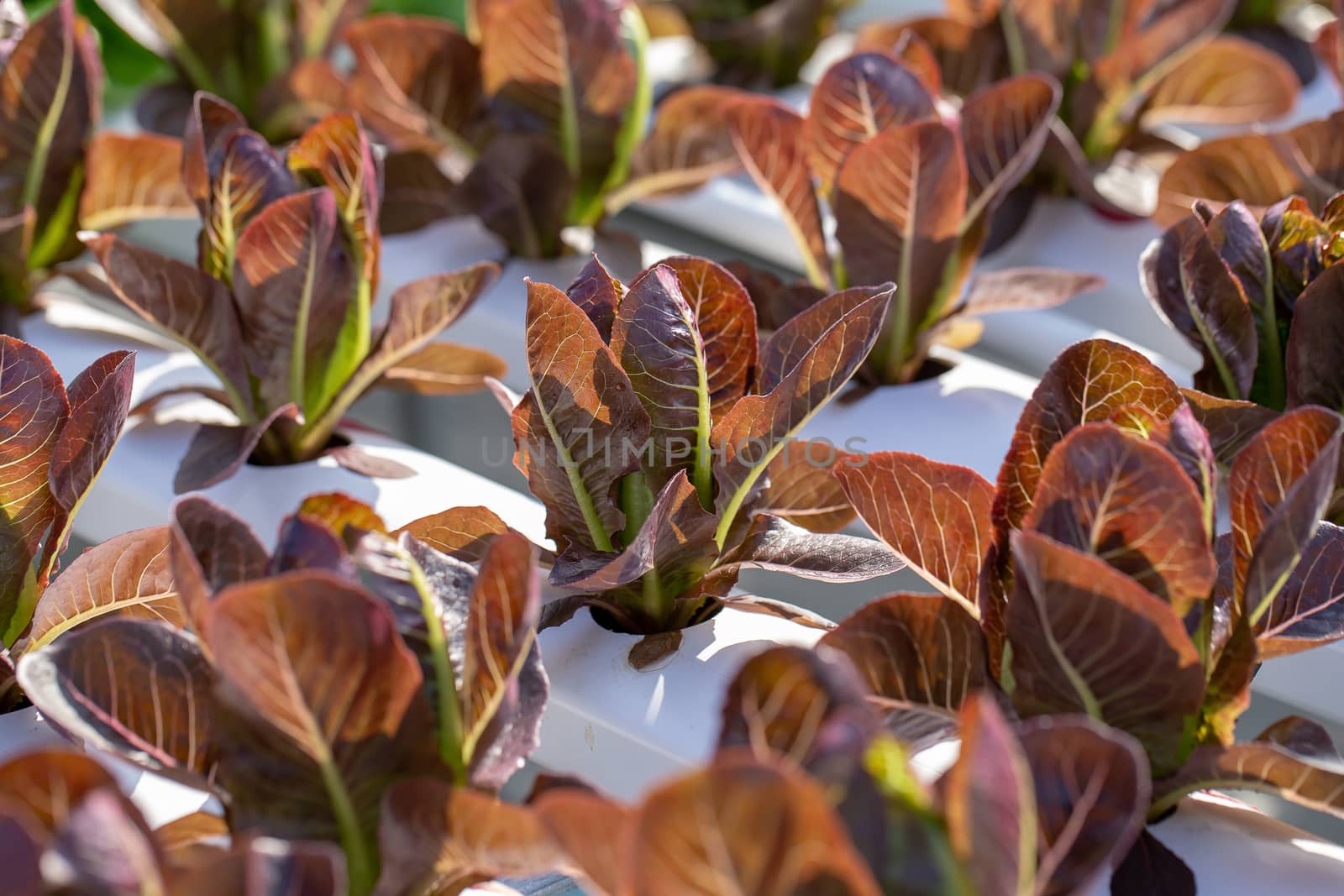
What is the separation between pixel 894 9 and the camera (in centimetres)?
171

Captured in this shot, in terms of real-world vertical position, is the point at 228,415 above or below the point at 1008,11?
below

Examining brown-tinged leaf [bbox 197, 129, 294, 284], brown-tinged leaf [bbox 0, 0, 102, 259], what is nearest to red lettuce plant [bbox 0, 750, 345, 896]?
brown-tinged leaf [bbox 197, 129, 294, 284]

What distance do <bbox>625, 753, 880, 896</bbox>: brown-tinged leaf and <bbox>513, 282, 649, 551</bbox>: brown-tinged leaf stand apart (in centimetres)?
32

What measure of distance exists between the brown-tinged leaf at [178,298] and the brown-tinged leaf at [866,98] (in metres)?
0.41

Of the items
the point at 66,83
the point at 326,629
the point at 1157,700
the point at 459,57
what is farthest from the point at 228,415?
the point at 1157,700

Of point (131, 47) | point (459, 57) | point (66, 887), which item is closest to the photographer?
point (66, 887)

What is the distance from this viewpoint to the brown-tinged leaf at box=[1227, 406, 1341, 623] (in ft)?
1.86

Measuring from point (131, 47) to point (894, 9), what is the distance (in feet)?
2.88

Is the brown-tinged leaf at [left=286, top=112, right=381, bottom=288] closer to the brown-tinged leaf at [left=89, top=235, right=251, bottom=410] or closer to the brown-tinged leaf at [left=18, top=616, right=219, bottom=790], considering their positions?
the brown-tinged leaf at [left=89, top=235, right=251, bottom=410]

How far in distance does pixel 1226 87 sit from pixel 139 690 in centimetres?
104

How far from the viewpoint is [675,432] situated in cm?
74

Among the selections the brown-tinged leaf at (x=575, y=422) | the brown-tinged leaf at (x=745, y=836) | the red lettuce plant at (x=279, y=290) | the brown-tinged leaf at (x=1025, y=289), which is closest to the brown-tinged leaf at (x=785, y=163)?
the brown-tinged leaf at (x=1025, y=289)

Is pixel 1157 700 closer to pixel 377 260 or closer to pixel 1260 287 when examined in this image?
pixel 1260 287

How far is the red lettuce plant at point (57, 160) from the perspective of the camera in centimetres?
102
